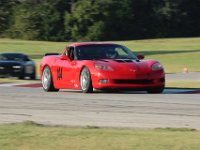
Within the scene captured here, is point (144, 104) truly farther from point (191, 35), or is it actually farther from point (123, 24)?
point (191, 35)

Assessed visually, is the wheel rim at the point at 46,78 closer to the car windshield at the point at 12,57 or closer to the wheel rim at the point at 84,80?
the wheel rim at the point at 84,80

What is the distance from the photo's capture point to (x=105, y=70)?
1850 cm

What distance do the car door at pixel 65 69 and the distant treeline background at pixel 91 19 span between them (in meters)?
64.1

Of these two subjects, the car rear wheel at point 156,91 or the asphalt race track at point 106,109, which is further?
the car rear wheel at point 156,91

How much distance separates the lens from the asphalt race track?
11930 millimetres

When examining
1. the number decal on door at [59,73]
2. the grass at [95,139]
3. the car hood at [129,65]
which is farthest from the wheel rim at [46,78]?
the grass at [95,139]

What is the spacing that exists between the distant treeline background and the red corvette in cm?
6439

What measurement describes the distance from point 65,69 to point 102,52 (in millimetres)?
1132

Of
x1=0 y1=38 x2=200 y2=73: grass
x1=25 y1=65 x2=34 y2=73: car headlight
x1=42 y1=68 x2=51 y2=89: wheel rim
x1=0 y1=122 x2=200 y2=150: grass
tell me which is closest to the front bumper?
x1=42 y1=68 x2=51 y2=89: wheel rim

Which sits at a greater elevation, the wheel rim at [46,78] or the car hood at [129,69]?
the car hood at [129,69]

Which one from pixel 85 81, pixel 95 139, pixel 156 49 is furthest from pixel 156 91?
pixel 156 49

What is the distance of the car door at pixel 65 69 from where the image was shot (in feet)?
64.2

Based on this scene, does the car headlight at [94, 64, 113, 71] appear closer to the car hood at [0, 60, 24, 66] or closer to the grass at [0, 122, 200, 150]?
the grass at [0, 122, 200, 150]

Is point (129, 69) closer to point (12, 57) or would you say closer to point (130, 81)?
point (130, 81)
